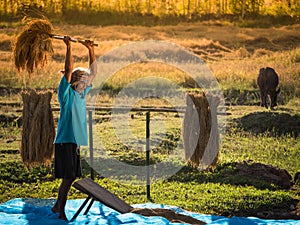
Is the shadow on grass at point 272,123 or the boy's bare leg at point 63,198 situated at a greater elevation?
the shadow on grass at point 272,123

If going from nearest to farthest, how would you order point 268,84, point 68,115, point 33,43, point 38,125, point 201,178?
1. point 68,115
2. point 33,43
3. point 38,125
4. point 201,178
5. point 268,84

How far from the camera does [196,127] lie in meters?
7.31

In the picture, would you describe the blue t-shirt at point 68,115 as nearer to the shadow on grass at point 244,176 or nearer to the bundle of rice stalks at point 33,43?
the bundle of rice stalks at point 33,43

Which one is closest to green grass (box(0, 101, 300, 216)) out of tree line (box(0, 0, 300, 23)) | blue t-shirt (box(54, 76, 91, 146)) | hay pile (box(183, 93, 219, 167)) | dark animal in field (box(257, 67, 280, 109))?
dark animal in field (box(257, 67, 280, 109))

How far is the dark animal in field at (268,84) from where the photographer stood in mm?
8312

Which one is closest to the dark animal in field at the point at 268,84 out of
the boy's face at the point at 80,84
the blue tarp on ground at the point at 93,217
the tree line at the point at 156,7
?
the tree line at the point at 156,7

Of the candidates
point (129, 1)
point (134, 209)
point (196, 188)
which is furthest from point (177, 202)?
point (129, 1)

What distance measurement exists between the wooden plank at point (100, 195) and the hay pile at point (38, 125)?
1.00 meters

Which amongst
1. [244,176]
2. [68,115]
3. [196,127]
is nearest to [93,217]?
[68,115]

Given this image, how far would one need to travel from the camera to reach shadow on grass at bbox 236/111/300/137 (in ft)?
27.0

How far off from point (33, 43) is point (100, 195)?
160 cm

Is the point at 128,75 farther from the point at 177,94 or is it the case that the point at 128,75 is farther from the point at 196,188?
the point at 196,188

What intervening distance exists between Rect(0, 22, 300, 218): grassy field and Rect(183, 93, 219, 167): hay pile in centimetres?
47

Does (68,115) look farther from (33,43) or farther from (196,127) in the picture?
(196,127)
